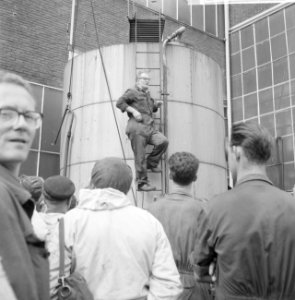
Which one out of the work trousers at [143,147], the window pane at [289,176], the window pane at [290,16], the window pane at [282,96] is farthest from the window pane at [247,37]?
the work trousers at [143,147]

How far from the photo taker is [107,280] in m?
2.47

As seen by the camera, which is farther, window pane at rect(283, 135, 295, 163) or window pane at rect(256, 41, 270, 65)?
window pane at rect(256, 41, 270, 65)

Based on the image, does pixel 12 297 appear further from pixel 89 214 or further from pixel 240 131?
→ pixel 240 131

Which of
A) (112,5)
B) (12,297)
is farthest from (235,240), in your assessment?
(112,5)

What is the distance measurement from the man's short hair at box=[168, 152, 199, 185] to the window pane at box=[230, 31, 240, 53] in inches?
647

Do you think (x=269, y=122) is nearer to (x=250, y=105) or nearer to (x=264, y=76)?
(x=250, y=105)

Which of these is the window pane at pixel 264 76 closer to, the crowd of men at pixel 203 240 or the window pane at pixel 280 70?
the window pane at pixel 280 70

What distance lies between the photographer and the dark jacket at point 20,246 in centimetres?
117

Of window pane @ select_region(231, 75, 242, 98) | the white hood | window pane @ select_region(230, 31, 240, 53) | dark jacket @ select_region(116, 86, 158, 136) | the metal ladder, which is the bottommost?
the white hood

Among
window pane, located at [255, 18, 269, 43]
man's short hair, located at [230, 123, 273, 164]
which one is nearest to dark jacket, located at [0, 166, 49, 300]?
man's short hair, located at [230, 123, 273, 164]

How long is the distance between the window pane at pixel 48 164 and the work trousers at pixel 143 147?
15.9ft

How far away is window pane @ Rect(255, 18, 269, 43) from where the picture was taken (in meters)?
18.1

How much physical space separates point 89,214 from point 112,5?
1406 centimetres

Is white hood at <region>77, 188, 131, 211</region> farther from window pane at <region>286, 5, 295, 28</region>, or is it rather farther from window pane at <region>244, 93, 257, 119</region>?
window pane at <region>286, 5, 295, 28</region>
